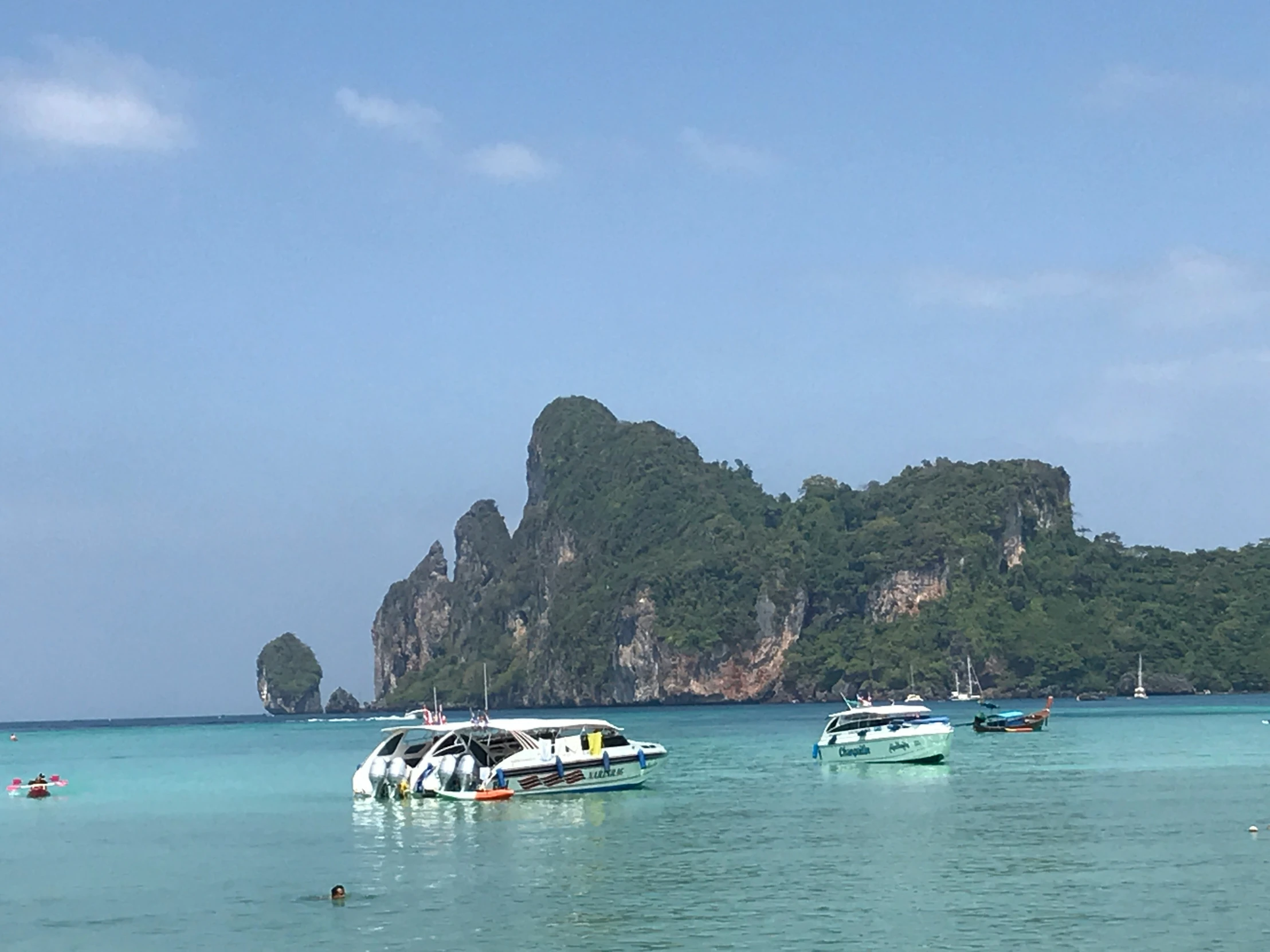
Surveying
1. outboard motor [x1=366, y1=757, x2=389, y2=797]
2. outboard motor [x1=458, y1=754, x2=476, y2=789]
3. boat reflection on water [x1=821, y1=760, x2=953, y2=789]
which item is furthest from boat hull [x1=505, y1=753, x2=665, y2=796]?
boat reflection on water [x1=821, y1=760, x2=953, y2=789]

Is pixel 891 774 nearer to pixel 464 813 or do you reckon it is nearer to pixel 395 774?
pixel 395 774

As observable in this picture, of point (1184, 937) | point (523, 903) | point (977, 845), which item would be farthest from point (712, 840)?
point (1184, 937)

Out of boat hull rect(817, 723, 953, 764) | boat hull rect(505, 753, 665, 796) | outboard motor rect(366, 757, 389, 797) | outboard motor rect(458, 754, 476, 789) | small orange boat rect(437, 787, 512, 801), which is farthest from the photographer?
boat hull rect(817, 723, 953, 764)

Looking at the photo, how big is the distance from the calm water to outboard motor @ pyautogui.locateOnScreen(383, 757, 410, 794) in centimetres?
183

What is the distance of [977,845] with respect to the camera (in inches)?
1667

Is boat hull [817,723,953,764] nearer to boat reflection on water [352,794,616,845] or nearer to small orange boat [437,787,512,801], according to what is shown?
boat reflection on water [352,794,616,845]

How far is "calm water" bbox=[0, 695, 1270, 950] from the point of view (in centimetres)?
3075

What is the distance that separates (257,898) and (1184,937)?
2002cm

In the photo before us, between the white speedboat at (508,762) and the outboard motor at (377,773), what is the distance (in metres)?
0.03

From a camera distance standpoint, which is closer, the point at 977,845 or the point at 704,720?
the point at 977,845

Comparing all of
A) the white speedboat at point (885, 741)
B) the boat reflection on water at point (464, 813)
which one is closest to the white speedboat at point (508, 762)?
the boat reflection on water at point (464, 813)

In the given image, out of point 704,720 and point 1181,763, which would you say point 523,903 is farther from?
point 704,720

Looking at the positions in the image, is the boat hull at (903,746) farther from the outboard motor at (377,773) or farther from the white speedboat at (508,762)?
the outboard motor at (377,773)

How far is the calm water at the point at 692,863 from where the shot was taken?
30.8 metres
